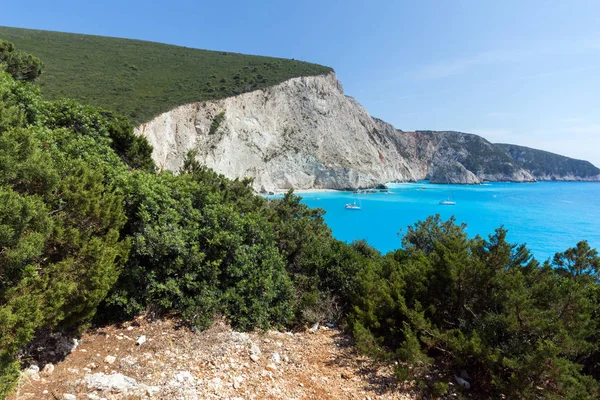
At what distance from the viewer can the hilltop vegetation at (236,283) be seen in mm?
3697

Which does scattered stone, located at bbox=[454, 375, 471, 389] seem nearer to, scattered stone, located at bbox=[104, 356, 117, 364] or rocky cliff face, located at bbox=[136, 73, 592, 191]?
scattered stone, located at bbox=[104, 356, 117, 364]

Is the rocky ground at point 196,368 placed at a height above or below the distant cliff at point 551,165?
below

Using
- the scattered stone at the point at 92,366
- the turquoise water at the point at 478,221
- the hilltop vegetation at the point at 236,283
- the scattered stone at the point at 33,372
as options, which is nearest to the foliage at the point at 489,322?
the hilltop vegetation at the point at 236,283

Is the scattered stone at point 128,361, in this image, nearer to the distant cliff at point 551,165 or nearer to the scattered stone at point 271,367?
the scattered stone at point 271,367

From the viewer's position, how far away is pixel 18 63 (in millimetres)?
14164

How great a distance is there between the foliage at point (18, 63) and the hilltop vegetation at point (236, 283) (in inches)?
343

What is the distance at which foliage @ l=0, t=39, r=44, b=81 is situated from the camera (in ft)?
44.6

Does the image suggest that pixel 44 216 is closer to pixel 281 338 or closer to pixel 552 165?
pixel 281 338

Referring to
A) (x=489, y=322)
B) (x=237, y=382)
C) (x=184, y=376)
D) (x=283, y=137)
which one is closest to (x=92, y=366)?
(x=184, y=376)

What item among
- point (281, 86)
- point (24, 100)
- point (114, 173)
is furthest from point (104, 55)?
point (114, 173)

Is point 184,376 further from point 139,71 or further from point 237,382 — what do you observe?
point 139,71

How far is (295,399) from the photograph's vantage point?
13.0ft

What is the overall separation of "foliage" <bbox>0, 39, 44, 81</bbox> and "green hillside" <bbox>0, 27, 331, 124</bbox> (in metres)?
18.5

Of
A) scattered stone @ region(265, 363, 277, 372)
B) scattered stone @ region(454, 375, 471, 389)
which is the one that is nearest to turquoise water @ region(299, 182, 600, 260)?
scattered stone @ region(454, 375, 471, 389)
